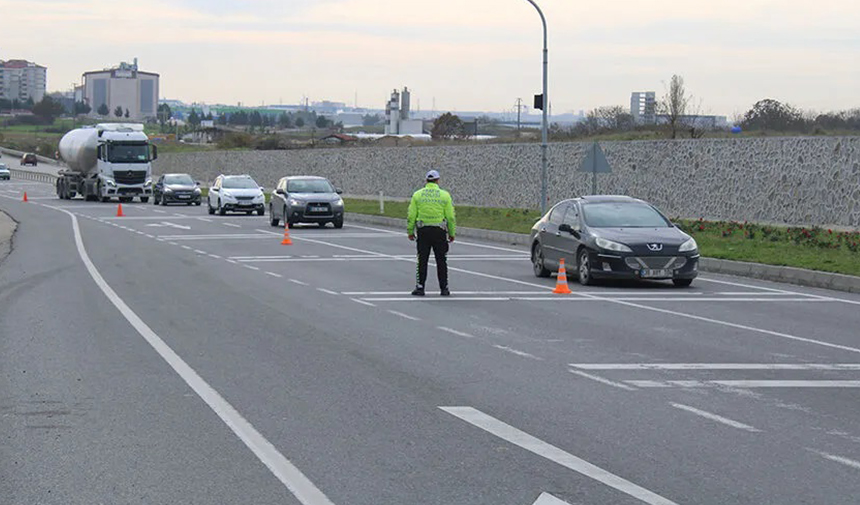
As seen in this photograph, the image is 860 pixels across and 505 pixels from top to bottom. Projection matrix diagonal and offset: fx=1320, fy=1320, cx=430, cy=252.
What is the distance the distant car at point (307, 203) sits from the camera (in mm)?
41219

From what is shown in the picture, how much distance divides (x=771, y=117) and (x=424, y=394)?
66443 mm

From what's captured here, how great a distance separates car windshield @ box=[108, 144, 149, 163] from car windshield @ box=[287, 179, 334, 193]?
2349 centimetres

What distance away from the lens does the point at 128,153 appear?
64188mm

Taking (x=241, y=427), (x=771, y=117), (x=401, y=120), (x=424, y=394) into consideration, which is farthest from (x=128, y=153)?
(x=401, y=120)

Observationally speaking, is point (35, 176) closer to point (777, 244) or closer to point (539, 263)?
point (777, 244)

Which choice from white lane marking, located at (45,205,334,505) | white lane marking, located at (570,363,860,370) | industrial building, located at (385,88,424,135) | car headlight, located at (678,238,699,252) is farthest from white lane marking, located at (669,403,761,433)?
industrial building, located at (385,88,424,135)

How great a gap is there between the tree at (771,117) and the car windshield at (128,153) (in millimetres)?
32081

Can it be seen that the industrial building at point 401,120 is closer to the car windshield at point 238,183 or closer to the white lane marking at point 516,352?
the car windshield at point 238,183

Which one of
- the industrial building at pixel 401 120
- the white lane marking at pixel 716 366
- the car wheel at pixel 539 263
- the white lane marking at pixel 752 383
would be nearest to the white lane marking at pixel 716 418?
the white lane marking at pixel 752 383

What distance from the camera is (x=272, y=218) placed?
43781mm

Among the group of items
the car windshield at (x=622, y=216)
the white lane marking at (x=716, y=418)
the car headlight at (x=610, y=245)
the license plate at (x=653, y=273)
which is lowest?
the white lane marking at (x=716, y=418)

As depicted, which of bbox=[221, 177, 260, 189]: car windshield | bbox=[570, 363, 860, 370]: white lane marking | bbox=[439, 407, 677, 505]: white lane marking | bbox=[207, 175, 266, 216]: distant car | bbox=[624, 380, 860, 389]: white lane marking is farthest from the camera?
bbox=[221, 177, 260, 189]: car windshield

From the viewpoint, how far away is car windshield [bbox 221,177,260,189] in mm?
52906

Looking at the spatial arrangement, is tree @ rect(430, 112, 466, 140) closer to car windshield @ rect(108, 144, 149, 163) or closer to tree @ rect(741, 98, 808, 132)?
tree @ rect(741, 98, 808, 132)
